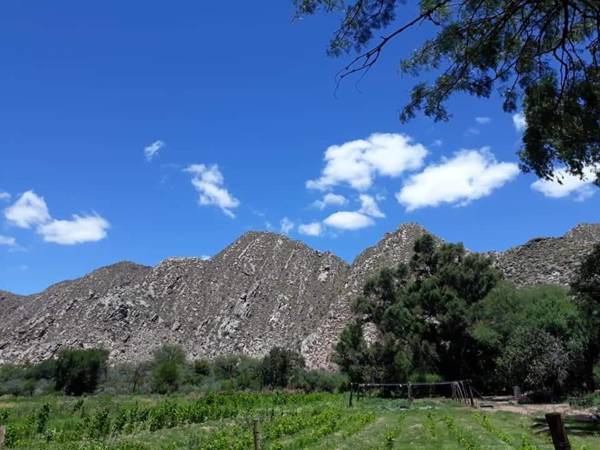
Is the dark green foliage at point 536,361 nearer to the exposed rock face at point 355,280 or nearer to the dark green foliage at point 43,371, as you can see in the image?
the exposed rock face at point 355,280

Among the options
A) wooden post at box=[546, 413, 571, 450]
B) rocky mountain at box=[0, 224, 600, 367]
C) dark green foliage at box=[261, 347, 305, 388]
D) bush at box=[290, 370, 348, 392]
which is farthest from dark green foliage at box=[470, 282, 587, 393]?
wooden post at box=[546, 413, 571, 450]

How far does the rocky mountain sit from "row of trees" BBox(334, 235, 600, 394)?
17.8 metres

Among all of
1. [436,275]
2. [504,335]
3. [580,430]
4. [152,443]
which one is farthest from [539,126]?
[436,275]

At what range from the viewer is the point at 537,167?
11.9 metres

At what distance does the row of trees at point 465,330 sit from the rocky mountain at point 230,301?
17.8 m

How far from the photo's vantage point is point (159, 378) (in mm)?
52031

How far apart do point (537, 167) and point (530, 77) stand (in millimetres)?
2741

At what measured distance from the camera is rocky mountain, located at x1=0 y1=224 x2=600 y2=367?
221ft

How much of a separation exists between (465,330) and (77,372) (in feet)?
125

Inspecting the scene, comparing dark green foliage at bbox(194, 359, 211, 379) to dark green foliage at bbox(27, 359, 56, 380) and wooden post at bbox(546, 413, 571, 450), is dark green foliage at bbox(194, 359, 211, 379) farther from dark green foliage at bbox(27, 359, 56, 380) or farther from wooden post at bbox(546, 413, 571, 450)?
wooden post at bbox(546, 413, 571, 450)

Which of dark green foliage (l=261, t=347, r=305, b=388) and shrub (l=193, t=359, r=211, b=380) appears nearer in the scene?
dark green foliage (l=261, t=347, r=305, b=388)

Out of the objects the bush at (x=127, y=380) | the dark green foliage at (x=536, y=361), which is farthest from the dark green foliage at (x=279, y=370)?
the dark green foliage at (x=536, y=361)

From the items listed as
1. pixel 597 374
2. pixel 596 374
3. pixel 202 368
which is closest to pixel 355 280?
pixel 202 368

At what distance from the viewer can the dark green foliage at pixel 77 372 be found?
5256cm
